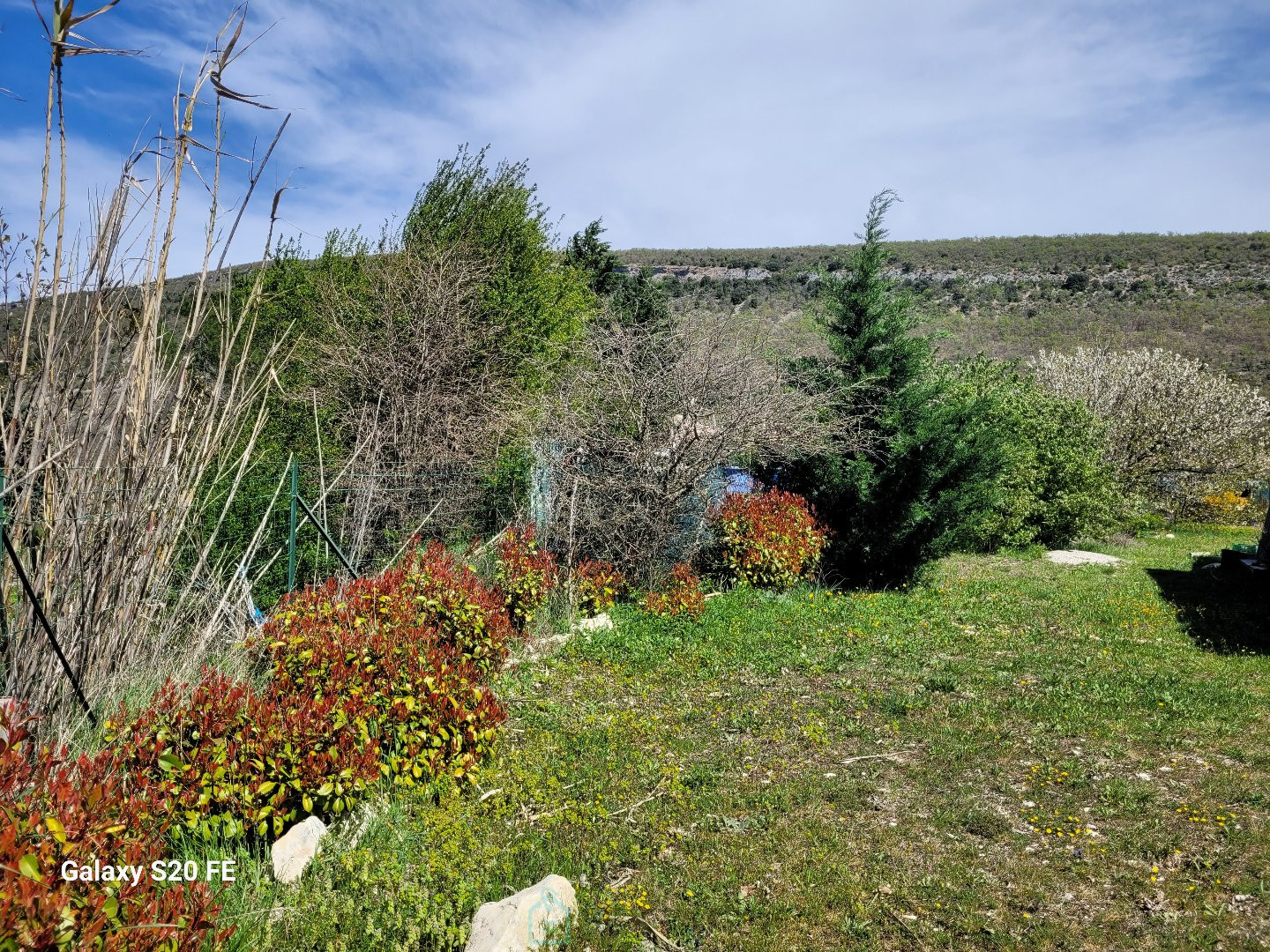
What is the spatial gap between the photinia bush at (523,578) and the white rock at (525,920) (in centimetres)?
359

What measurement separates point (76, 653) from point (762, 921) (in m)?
2.96

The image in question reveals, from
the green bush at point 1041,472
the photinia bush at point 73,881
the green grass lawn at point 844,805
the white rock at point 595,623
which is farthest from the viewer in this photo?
the green bush at point 1041,472

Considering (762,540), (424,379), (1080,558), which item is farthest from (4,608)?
(1080,558)

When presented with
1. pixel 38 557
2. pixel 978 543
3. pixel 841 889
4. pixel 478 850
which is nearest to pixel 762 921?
pixel 841 889

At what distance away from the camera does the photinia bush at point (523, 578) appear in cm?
651

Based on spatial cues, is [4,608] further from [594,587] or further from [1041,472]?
[1041,472]

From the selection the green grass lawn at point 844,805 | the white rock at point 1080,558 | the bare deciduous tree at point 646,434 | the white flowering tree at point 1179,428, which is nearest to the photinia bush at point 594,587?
the bare deciduous tree at point 646,434

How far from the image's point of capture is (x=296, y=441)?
1040 cm

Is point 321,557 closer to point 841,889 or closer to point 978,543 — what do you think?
point 841,889

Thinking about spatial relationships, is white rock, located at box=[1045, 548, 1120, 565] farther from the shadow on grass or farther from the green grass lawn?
the green grass lawn

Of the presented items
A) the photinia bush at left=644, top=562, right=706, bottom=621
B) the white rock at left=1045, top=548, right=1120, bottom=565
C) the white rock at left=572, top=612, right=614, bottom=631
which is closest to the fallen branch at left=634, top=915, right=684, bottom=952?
the white rock at left=572, top=612, right=614, bottom=631

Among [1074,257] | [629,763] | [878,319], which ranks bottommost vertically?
[629,763]

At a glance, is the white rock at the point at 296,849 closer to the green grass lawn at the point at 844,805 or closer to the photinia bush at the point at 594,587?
the green grass lawn at the point at 844,805

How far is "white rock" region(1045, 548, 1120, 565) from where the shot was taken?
37.7 feet
